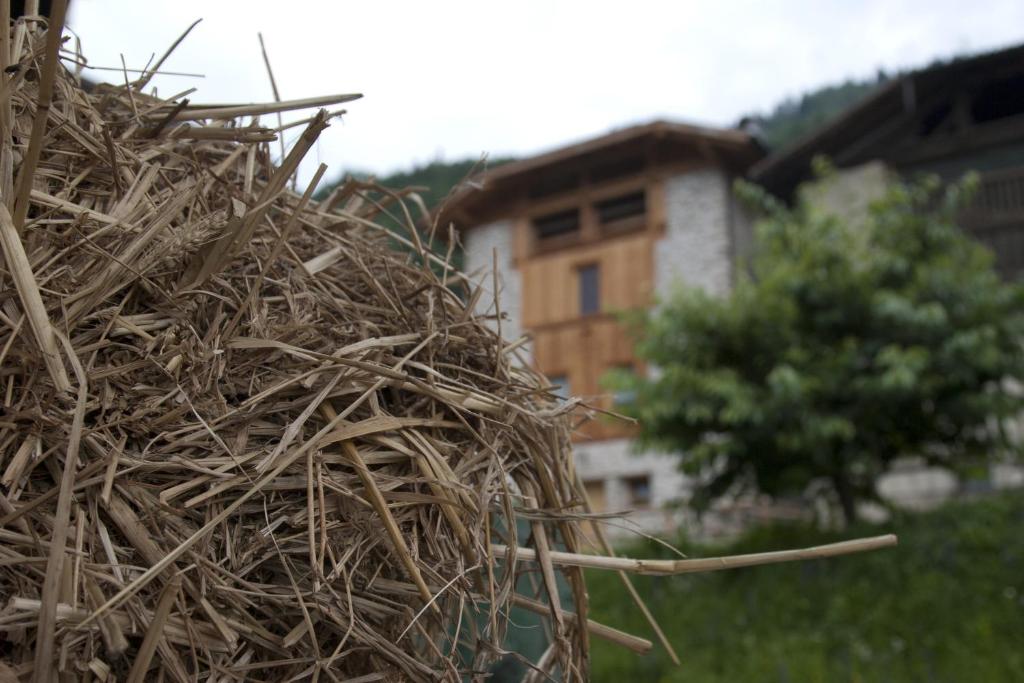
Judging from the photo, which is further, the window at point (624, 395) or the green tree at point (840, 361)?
the window at point (624, 395)

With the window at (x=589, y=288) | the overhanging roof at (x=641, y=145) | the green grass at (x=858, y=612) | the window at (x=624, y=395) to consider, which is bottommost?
the green grass at (x=858, y=612)

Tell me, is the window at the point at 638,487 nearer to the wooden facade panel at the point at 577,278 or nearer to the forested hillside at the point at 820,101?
the wooden facade panel at the point at 577,278

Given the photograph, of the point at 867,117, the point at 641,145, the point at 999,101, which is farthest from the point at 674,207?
the point at 999,101

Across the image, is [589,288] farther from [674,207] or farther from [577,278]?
[674,207]

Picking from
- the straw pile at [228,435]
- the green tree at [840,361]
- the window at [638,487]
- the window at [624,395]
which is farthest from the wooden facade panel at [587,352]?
the straw pile at [228,435]

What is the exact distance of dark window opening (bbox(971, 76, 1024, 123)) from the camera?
56.4ft

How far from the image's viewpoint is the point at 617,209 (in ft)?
64.7

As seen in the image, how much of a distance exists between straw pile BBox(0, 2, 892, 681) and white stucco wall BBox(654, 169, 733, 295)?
16958 mm

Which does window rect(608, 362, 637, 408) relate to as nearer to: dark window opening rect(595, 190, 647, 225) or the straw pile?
dark window opening rect(595, 190, 647, 225)

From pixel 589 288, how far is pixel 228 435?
1872cm

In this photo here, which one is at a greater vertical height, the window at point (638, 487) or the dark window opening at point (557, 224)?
the dark window opening at point (557, 224)

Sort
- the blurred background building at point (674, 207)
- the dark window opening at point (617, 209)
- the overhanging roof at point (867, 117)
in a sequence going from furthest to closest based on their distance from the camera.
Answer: the dark window opening at point (617, 209) < the overhanging roof at point (867, 117) < the blurred background building at point (674, 207)

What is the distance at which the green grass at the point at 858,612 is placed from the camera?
8.22 m

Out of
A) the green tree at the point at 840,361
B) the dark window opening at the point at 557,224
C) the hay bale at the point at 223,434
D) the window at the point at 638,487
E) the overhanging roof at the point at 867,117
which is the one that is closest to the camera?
the hay bale at the point at 223,434
